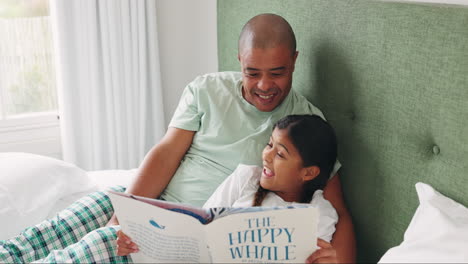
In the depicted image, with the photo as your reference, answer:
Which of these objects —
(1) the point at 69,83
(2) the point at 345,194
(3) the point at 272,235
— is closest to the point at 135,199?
(3) the point at 272,235

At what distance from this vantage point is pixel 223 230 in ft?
3.83

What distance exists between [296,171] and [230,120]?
0.37 meters

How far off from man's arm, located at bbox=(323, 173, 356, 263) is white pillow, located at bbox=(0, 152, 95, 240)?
2.76 ft

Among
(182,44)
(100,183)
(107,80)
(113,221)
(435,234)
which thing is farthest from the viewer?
(182,44)

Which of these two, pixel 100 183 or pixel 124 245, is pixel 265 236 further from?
pixel 100 183

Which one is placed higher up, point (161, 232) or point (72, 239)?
point (161, 232)

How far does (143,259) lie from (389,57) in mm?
792

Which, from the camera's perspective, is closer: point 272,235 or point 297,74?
point 272,235

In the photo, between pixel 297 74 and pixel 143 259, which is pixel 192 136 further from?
pixel 143 259

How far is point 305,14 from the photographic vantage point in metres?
1.76

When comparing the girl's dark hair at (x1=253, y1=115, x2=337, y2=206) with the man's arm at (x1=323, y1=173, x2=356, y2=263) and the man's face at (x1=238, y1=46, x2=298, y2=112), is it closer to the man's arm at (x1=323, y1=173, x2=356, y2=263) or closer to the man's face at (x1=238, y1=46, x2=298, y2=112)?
the man's arm at (x1=323, y1=173, x2=356, y2=263)

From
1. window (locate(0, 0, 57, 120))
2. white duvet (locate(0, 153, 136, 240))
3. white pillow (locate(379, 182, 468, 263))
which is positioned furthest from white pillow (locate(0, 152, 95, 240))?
white pillow (locate(379, 182, 468, 263))

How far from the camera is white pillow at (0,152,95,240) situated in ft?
5.50

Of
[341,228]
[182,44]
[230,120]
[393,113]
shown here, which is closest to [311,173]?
[341,228]
